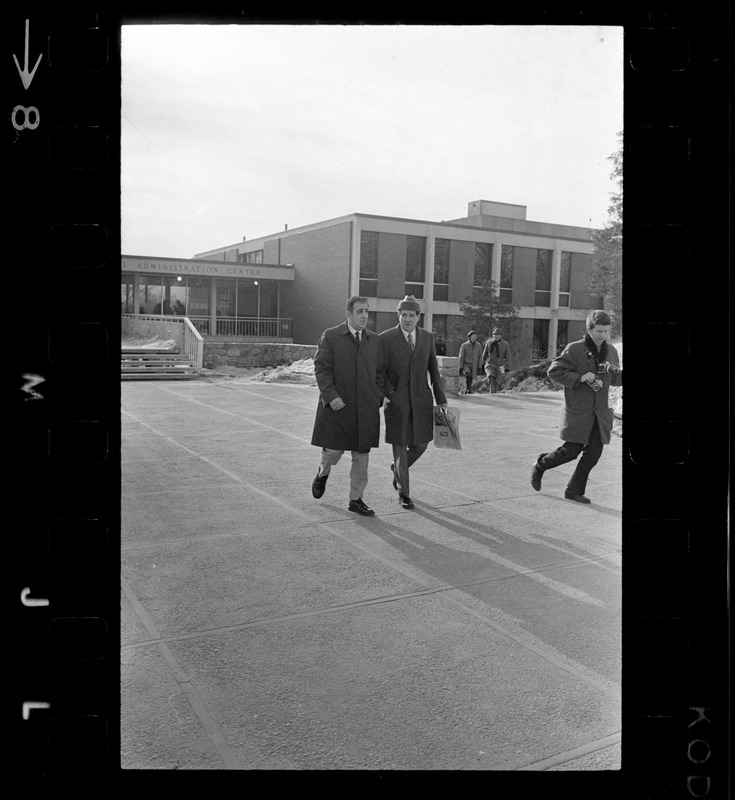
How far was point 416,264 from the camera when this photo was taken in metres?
22.2

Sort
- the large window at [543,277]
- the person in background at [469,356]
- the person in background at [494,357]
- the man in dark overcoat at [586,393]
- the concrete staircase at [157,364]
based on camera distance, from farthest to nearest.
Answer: the large window at [543,277], the concrete staircase at [157,364], the person in background at [494,357], the person in background at [469,356], the man in dark overcoat at [586,393]

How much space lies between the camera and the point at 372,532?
17.9 feet

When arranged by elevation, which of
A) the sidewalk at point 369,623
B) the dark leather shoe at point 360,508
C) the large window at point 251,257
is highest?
the large window at point 251,257

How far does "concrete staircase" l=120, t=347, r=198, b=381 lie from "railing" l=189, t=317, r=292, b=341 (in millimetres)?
3173

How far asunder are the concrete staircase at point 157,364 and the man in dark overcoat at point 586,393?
1369 cm

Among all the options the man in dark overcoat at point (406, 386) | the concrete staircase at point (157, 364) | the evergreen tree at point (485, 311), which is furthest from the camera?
the concrete staircase at point (157, 364)

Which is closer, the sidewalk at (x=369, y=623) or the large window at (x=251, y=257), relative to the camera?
the sidewalk at (x=369, y=623)

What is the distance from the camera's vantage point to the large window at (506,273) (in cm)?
2119

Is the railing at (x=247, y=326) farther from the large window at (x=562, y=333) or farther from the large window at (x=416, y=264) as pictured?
the large window at (x=562, y=333)

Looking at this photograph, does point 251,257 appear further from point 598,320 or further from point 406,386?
point 598,320

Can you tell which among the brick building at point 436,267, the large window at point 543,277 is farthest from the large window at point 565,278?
the large window at point 543,277

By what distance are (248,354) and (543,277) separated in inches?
458
